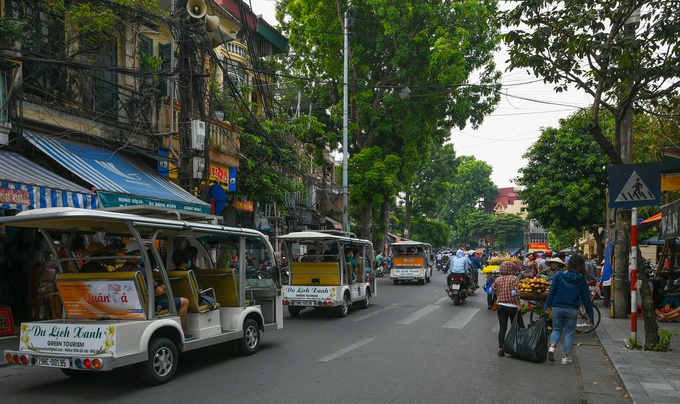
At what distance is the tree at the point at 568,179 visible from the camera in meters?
26.4

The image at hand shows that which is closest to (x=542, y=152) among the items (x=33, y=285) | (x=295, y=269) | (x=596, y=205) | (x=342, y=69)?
(x=596, y=205)

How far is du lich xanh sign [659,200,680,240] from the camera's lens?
961cm

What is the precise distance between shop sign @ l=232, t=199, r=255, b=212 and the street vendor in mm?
11144

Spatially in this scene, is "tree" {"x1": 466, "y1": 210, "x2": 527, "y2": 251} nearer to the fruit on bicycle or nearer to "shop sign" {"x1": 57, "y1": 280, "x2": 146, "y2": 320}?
the fruit on bicycle

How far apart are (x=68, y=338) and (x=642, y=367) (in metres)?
8.02

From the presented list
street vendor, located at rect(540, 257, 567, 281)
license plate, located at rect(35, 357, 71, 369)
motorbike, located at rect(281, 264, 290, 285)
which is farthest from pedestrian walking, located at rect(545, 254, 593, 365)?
motorbike, located at rect(281, 264, 290, 285)

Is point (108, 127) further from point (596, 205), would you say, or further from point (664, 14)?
point (596, 205)

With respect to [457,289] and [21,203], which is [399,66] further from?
[21,203]

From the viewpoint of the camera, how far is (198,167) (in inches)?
531

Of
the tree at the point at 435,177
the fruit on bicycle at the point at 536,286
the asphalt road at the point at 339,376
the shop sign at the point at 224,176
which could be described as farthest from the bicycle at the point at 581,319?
Answer: the tree at the point at 435,177

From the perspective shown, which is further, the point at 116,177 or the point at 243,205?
the point at 243,205

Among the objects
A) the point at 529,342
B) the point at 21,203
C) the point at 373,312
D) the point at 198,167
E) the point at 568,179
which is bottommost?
the point at 373,312

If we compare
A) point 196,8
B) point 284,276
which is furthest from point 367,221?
point 196,8

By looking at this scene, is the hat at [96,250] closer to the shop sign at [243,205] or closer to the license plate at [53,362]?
the license plate at [53,362]
